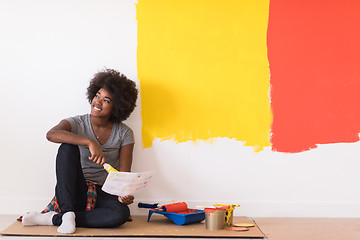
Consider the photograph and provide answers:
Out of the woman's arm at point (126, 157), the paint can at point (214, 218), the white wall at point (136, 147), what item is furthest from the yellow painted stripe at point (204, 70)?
the paint can at point (214, 218)

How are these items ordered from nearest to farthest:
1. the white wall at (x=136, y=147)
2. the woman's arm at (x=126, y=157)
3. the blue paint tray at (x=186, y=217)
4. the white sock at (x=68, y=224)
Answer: the white sock at (x=68, y=224) → the blue paint tray at (x=186, y=217) → the woman's arm at (x=126, y=157) → the white wall at (x=136, y=147)

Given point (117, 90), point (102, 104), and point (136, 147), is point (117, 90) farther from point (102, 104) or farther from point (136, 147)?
point (136, 147)

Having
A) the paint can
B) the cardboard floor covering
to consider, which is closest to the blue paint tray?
the cardboard floor covering

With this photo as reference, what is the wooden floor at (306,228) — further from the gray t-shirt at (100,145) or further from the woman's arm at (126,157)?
the woman's arm at (126,157)

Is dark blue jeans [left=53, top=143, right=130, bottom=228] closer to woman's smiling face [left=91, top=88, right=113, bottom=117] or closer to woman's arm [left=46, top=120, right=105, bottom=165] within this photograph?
woman's arm [left=46, top=120, right=105, bottom=165]

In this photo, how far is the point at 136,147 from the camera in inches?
107

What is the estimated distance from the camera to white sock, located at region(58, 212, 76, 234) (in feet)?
6.74

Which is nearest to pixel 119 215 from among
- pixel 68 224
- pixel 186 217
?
pixel 68 224

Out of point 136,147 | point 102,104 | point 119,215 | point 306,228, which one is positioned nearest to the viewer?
point 119,215

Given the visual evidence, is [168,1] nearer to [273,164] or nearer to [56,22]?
[56,22]

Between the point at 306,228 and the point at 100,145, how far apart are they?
116 cm

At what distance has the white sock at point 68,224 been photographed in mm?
2055

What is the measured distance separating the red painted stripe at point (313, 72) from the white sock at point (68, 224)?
49.4 inches

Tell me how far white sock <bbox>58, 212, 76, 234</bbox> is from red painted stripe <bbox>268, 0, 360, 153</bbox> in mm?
1254
